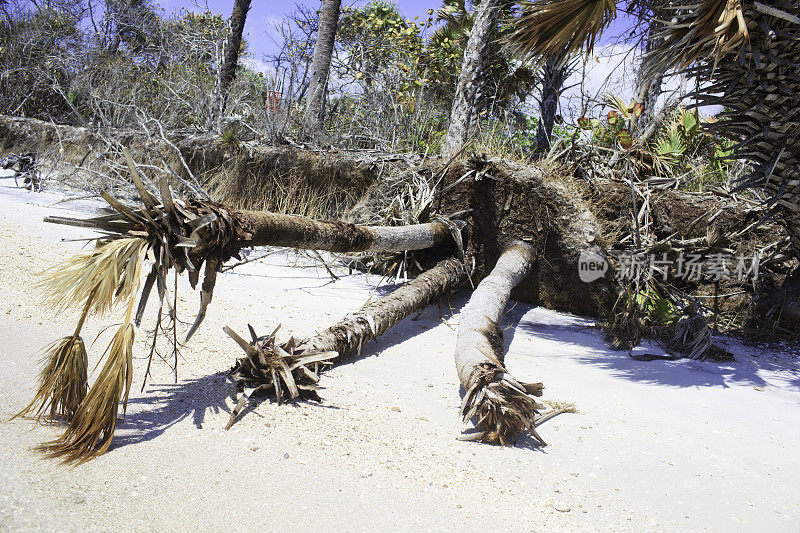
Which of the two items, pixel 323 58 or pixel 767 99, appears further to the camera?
pixel 323 58

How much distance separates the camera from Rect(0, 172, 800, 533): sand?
164 centimetres

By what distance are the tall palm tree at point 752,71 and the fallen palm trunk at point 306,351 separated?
8.30 feet

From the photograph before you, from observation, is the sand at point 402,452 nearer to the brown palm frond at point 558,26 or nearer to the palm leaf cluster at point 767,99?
the palm leaf cluster at point 767,99

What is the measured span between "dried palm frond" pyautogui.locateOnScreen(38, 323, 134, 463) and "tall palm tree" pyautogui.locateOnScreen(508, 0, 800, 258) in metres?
3.45

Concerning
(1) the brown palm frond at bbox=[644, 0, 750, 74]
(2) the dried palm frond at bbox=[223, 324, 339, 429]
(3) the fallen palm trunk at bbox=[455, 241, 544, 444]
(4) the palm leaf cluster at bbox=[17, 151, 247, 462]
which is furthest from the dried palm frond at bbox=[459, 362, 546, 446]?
(1) the brown palm frond at bbox=[644, 0, 750, 74]

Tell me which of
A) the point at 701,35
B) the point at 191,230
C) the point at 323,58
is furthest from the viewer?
the point at 323,58

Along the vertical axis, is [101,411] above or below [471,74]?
below

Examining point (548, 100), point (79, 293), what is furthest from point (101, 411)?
point (548, 100)

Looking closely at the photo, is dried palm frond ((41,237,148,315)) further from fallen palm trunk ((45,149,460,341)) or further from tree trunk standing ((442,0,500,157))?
tree trunk standing ((442,0,500,157))

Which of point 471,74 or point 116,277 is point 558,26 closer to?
point 471,74

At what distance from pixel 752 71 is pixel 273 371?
11.5 feet

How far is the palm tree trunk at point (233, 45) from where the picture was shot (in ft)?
34.6

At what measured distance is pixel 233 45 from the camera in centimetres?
1080

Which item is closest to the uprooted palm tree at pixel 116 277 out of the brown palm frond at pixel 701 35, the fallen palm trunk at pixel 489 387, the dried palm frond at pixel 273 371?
the dried palm frond at pixel 273 371
